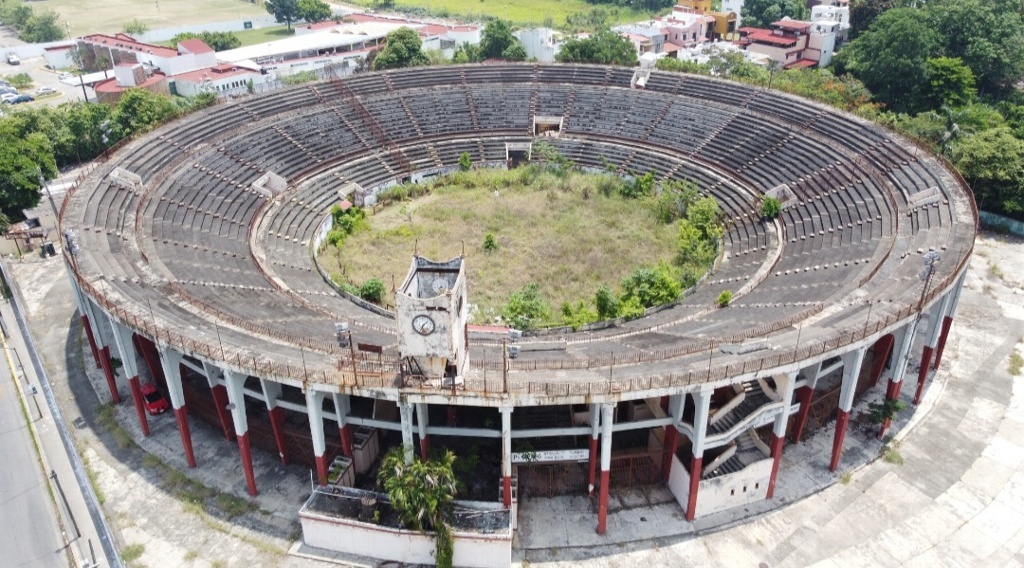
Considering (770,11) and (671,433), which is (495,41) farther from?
A: (671,433)

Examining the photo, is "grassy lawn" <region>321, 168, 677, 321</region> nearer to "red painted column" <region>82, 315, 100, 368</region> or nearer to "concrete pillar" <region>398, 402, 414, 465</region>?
"red painted column" <region>82, 315, 100, 368</region>

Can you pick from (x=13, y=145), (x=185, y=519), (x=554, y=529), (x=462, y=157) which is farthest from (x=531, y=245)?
(x=13, y=145)

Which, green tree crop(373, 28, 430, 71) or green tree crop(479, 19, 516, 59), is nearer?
green tree crop(373, 28, 430, 71)

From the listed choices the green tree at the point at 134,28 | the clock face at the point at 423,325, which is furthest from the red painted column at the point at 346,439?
the green tree at the point at 134,28

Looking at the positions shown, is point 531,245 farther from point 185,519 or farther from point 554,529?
point 185,519

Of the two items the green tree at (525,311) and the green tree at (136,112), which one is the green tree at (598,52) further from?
the green tree at (525,311)

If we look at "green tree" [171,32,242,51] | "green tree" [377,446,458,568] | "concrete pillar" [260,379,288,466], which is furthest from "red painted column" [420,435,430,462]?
"green tree" [171,32,242,51]
